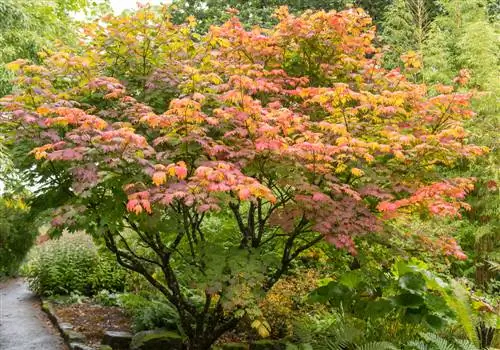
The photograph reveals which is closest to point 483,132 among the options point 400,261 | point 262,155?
point 400,261

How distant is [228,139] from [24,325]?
6197 mm

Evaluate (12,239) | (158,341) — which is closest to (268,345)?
(158,341)

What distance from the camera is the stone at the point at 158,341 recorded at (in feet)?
21.7

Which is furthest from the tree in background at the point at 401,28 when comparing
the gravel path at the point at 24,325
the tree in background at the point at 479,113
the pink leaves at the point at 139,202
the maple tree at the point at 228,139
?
the pink leaves at the point at 139,202

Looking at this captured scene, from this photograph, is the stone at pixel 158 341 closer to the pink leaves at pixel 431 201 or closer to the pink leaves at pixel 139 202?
the pink leaves at pixel 139 202

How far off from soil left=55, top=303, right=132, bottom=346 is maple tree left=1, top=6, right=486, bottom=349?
9.33ft

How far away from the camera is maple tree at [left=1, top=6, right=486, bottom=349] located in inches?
160

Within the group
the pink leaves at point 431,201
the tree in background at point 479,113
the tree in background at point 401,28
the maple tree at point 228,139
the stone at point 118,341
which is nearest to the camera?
the maple tree at point 228,139

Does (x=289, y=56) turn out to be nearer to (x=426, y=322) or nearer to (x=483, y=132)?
(x=426, y=322)

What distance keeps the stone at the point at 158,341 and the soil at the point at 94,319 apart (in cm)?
94

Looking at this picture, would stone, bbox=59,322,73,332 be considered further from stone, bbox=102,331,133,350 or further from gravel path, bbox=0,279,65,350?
stone, bbox=102,331,133,350

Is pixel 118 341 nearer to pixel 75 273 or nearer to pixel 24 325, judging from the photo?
pixel 24 325

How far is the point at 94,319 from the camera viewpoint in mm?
8648

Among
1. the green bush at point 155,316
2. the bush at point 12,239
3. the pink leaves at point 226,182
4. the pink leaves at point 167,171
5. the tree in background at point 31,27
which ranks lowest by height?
the green bush at point 155,316
